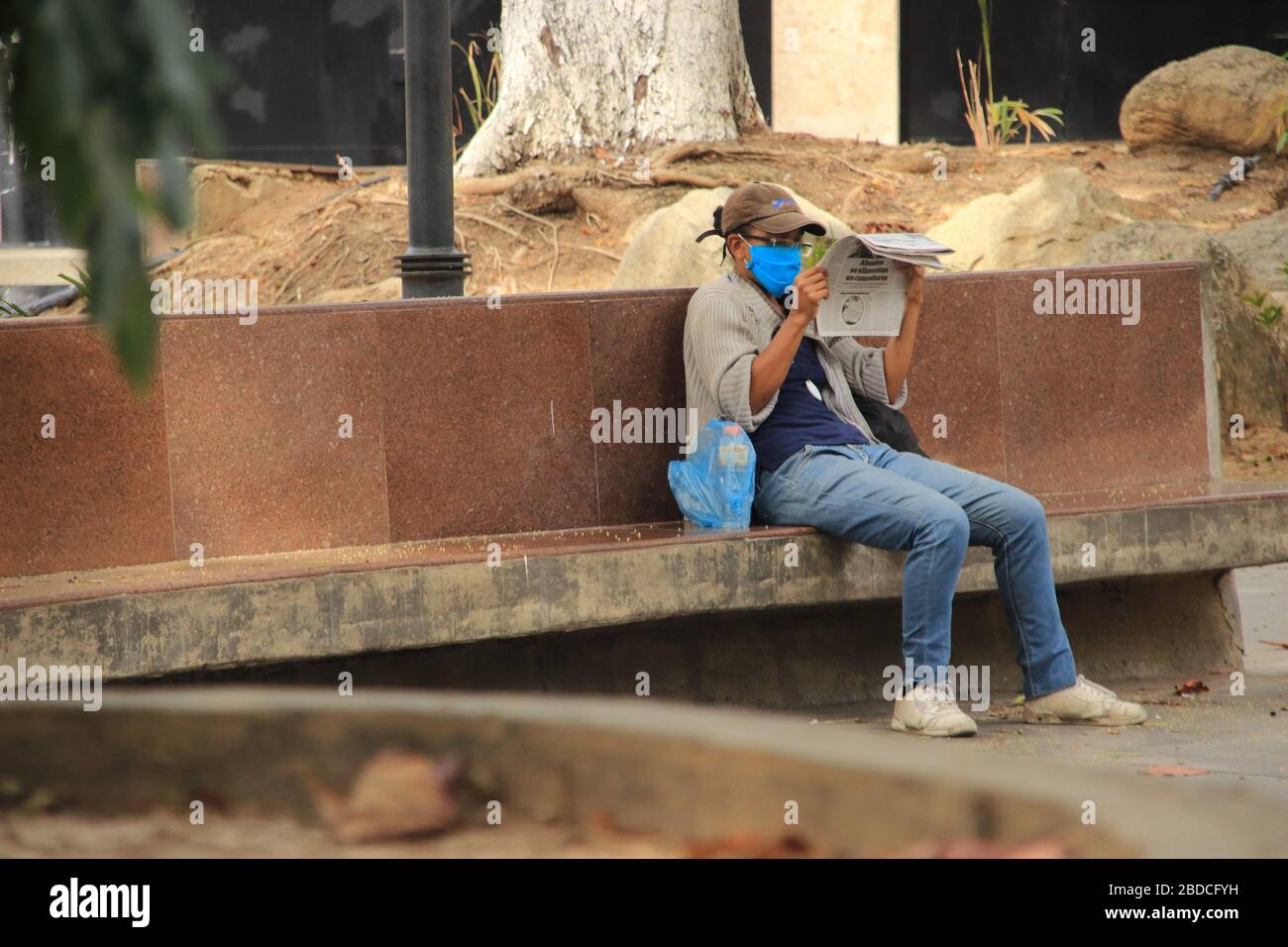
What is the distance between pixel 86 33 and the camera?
0.93 metres

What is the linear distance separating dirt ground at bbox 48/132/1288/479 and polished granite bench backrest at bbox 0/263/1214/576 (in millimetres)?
3100

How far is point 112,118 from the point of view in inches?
37.0

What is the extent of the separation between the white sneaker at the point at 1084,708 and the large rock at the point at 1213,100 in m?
8.14

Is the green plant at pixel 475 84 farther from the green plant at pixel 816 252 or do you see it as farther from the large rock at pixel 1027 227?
the green plant at pixel 816 252

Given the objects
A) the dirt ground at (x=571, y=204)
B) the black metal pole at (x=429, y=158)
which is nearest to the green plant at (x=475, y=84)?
the dirt ground at (x=571, y=204)

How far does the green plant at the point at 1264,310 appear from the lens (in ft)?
32.4

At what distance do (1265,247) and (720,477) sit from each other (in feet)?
22.4

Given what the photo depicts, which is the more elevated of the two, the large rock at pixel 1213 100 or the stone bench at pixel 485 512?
the large rock at pixel 1213 100
